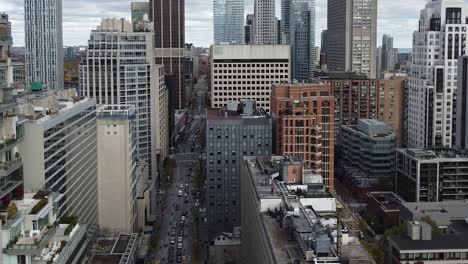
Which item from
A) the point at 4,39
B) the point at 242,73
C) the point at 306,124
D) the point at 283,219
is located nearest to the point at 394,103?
the point at 242,73

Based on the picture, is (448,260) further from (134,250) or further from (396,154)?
(396,154)

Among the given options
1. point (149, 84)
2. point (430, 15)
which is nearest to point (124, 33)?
point (149, 84)

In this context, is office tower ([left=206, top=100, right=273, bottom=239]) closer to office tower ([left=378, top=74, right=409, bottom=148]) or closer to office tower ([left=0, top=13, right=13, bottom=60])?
office tower ([left=0, top=13, right=13, bottom=60])

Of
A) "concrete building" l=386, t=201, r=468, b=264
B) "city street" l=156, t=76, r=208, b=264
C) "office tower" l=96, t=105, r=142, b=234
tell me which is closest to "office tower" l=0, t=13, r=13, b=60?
"concrete building" l=386, t=201, r=468, b=264

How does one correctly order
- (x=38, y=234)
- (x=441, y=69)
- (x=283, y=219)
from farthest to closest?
A: (x=441, y=69) < (x=283, y=219) < (x=38, y=234)

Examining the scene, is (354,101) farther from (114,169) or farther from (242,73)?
(114,169)
